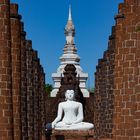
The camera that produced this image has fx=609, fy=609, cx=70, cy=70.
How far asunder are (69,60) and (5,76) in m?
38.4

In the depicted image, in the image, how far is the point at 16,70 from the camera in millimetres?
15672

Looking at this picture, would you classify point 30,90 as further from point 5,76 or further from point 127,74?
point 127,74

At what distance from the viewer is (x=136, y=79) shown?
14.1 m

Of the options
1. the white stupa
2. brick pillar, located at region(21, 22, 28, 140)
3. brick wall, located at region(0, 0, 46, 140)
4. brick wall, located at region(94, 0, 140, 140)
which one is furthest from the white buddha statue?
the white stupa

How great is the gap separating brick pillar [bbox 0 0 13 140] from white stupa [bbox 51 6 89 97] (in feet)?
110

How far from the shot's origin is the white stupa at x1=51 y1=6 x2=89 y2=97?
4990 cm

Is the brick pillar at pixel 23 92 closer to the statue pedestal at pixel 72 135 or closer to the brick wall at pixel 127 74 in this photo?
the statue pedestal at pixel 72 135

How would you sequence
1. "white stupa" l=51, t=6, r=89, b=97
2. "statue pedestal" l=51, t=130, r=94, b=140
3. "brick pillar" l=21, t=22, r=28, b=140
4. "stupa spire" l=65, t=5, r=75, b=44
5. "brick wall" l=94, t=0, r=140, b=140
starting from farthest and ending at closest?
1. "stupa spire" l=65, t=5, r=75, b=44
2. "white stupa" l=51, t=6, r=89, b=97
3. "brick pillar" l=21, t=22, r=28, b=140
4. "statue pedestal" l=51, t=130, r=94, b=140
5. "brick wall" l=94, t=0, r=140, b=140

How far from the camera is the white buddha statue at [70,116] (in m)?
18.0

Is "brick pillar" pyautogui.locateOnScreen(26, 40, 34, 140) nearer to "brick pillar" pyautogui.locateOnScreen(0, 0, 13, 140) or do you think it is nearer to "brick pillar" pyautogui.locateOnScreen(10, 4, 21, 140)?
"brick pillar" pyautogui.locateOnScreen(10, 4, 21, 140)

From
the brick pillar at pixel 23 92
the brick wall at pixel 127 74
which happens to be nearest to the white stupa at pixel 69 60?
the brick pillar at pixel 23 92

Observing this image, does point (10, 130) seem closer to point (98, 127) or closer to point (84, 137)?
point (84, 137)

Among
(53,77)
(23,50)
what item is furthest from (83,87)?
(23,50)

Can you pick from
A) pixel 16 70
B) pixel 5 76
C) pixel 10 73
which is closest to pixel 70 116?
pixel 16 70
